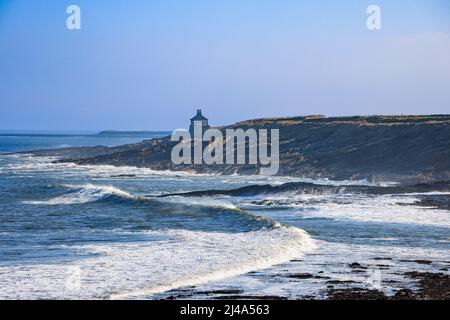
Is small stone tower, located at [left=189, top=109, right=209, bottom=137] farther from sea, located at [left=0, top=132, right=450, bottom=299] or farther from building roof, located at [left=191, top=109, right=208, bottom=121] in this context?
sea, located at [left=0, top=132, right=450, bottom=299]

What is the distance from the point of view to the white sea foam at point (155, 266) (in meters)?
17.2

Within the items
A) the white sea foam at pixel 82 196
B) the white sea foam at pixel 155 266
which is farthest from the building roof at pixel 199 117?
the white sea foam at pixel 155 266

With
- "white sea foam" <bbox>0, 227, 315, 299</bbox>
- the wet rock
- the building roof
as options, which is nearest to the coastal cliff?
the building roof

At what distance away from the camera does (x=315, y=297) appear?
53.1ft

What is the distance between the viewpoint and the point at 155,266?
20.1 metres

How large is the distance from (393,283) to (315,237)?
26.3ft

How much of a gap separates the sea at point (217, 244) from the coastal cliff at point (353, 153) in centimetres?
1404

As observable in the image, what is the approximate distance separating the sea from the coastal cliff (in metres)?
14.0

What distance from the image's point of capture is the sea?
17641 millimetres

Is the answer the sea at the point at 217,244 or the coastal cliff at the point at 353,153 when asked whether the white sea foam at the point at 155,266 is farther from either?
the coastal cliff at the point at 353,153

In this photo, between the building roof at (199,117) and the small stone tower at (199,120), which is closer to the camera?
the small stone tower at (199,120)

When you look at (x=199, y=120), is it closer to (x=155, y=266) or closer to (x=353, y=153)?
(x=353, y=153)
